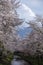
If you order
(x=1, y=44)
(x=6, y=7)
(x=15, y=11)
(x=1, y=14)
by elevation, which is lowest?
(x=1, y=44)

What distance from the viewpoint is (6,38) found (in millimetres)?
22156

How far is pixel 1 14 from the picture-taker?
65.7ft

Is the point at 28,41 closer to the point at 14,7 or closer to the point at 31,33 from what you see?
the point at 31,33

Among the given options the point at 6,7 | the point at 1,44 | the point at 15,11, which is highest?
the point at 15,11

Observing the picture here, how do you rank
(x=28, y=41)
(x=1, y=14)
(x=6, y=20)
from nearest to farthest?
(x=1, y=14), (x=6, y=20), (x=28, y=41)

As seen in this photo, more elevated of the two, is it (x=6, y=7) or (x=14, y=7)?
(x=14, y=7)

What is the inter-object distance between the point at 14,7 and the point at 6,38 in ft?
17.6

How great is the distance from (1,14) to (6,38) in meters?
3.18

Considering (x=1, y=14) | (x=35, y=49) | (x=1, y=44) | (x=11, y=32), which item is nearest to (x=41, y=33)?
(x=35, y=49)

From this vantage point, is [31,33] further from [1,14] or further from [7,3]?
[1,14]

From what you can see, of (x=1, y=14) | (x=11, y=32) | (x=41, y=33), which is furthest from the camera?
(x=41, y=33)

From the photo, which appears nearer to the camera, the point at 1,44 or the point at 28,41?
the point at 1,44

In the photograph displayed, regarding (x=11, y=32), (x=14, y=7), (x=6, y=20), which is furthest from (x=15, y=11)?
(x=6, y=20)

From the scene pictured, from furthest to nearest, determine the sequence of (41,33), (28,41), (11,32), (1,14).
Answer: (28,41) < (41,33) < (11,32) < (1,14)
